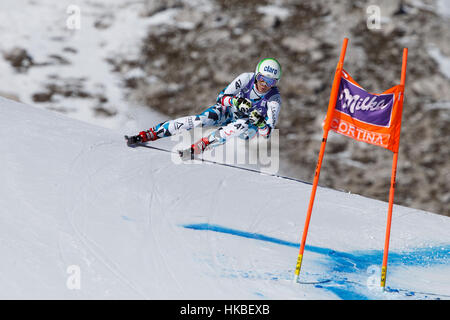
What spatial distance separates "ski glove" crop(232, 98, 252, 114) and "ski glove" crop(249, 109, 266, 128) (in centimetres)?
10

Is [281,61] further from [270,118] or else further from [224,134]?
[224,134]

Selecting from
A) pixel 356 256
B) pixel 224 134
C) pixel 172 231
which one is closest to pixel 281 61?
pixel 224 134

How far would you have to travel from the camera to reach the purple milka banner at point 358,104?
15.5ft

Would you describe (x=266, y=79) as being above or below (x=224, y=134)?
above

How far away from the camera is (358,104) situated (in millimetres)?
4746

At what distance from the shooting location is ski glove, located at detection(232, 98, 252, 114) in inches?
287

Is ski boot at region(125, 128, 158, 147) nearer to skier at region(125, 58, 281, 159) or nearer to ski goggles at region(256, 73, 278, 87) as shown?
skier at region(125, 58, 281, 159)

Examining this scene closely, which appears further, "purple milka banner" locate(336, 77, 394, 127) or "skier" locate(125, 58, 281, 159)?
"skier" locate(125, 58, 281, 159)

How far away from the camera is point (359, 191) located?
1362cm

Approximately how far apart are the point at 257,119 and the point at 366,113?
2.68m

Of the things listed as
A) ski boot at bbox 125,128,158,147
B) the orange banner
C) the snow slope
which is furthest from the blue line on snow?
ski boot at bbox 125,128,158,147

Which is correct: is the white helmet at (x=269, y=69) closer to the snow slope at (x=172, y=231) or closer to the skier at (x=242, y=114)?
the skier at (x=242, y=114)
